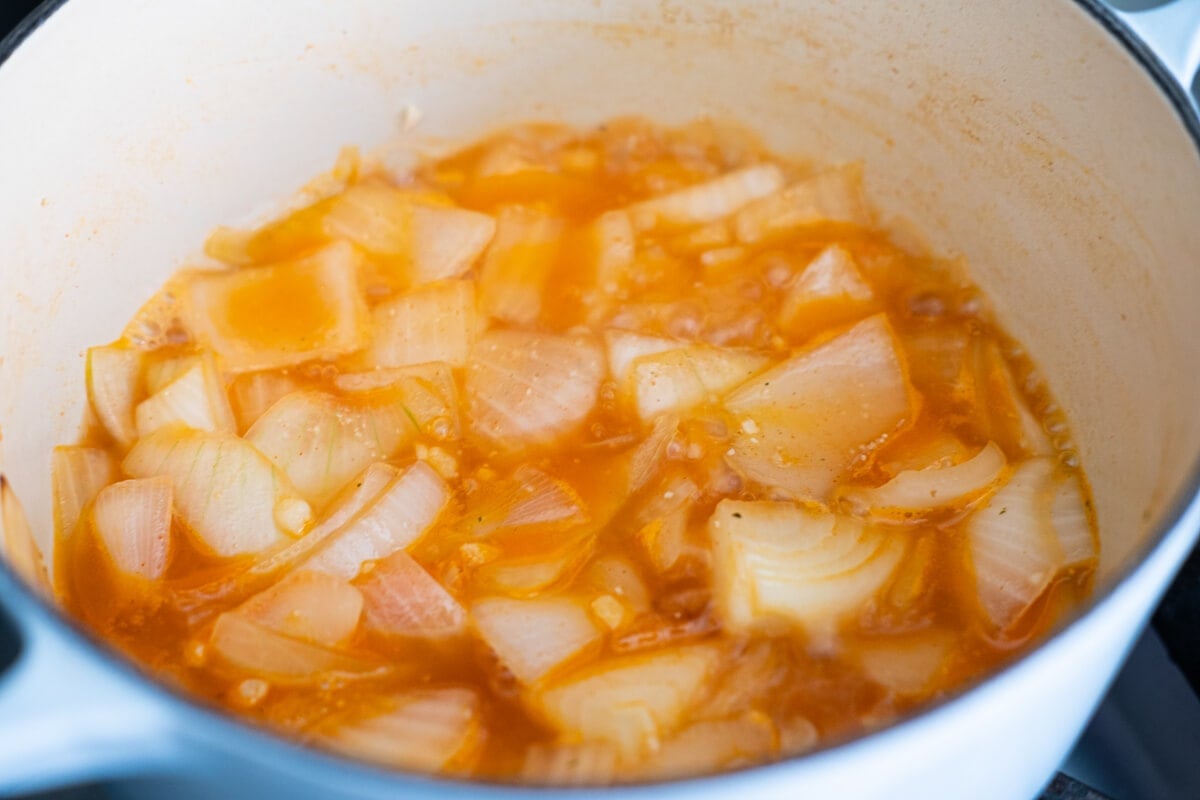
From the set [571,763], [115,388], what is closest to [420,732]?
[571,763]

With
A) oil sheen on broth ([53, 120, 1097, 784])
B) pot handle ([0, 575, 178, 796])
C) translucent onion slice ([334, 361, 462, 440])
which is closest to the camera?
pot handle ([0, 575, 178, 796])

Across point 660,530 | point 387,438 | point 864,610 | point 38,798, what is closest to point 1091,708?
point 864,610

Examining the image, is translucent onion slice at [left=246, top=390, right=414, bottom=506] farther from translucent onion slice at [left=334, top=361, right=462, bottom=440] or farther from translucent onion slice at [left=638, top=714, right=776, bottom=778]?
translucent onion slice at [left=638, top=714, right=776, bottom=778]

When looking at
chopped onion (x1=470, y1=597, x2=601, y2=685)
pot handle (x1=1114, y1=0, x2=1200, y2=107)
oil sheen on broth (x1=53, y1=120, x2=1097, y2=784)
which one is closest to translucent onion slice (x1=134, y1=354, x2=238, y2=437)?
oil sheen on broth (x1=53, y1=120, x2=1097, y2=784)

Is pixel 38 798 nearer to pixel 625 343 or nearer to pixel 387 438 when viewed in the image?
pixel 387 438

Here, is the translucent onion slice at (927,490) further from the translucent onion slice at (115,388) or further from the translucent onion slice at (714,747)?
the translucent onion slice at (115,388)

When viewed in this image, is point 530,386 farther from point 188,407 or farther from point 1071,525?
point 1071,525

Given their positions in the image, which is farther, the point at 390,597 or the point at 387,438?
the point at 387,438
